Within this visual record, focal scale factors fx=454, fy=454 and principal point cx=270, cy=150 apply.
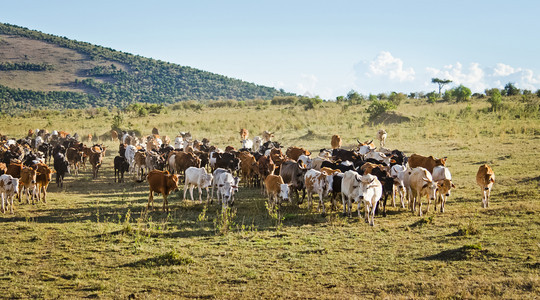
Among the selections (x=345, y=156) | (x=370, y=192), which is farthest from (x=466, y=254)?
(x=345, y=156)

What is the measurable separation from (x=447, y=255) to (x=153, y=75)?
110620mm

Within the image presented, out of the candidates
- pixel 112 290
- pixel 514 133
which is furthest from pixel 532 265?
pixel 514 133

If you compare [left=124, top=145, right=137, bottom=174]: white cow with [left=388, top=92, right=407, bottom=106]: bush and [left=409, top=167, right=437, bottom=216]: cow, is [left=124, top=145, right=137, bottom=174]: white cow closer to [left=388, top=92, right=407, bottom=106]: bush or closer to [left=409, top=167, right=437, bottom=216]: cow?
[left=409, top=167, right=437, bottom=216]: cow

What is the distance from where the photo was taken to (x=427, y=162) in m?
17.0

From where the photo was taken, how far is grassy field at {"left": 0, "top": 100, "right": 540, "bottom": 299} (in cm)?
880

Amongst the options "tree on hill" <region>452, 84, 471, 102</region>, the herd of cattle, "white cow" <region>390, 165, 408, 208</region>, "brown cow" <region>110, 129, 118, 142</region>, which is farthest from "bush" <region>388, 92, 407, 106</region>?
"white cow" <region>390, 165, 408, 208</region>

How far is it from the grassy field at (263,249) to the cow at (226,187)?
431 mm

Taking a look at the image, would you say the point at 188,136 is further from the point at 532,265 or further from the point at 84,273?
the point at 532,265

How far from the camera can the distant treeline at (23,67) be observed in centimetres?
9644

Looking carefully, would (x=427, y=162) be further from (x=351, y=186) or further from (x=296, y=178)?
(x=296, y=178)

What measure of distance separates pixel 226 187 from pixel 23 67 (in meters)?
100

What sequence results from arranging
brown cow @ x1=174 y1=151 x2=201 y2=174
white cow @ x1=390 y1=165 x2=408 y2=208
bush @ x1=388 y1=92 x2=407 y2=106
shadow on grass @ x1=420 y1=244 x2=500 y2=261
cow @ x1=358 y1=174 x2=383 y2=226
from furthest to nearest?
1. bush @ x1=388 y1=92 x2=407 y2=106
2. brown cow @ x1=174 y1=151 x2=201 y2=174
3. white cow @ x1=390 y1=165 x2=408 y2=208
4. cow @ x1=358 y1=174 x2=383 y2=226
5. shadow on grass @ x1=420 y1=244 x2=500 y2=261

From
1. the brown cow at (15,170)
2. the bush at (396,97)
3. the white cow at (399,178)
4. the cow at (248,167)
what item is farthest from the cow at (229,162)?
the bush at (396,97)

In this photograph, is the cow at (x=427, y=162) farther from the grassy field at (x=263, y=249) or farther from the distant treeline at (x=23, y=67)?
the distant treeline at (x=23, y=67)
